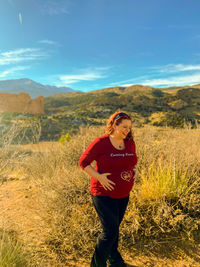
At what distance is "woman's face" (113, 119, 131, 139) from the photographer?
1.97 metres

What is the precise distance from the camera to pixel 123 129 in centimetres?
196

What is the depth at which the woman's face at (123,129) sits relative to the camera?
1.97m

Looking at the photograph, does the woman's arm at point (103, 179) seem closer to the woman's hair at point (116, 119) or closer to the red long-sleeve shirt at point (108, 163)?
the red long-sleeve shirt at point (108, 163)

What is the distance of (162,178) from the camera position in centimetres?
311

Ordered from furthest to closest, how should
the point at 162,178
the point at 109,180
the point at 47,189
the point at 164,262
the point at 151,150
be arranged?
the point at 151,150 < the point at 47,189 < the point at 162,178 < the point at 164,262 < the point at 109,180

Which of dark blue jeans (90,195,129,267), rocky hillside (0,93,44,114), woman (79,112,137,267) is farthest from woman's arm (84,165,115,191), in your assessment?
rocky hillside (0,93,44,114)

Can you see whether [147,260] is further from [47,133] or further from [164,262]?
[47,133]

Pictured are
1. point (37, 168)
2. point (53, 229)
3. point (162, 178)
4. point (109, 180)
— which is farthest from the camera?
point (37, 168)

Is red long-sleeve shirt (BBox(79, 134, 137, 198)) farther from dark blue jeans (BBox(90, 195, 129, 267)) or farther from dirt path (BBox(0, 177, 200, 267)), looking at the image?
dirt path (BBox(0, 177, 200, 267))

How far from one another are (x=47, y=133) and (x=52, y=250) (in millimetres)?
20236

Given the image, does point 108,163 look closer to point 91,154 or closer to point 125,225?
point 91,154

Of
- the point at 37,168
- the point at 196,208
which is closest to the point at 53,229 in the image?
the point at 196,208

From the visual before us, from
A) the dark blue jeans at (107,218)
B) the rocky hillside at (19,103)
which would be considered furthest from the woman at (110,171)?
the rocky hillside at (19,103)

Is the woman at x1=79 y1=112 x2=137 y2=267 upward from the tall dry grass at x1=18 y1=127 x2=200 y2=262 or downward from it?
upward
